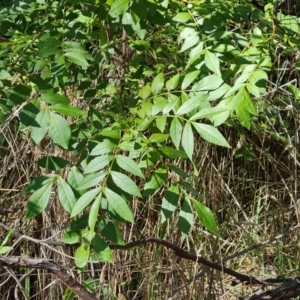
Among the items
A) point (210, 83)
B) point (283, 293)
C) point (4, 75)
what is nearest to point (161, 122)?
point (210, 83)

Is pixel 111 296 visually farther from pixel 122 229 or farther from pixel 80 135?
pixel 80 135

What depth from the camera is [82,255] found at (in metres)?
1.19

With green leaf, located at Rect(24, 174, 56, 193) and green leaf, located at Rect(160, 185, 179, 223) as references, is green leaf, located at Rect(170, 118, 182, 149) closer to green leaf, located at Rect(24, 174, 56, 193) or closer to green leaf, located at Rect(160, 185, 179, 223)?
green leaf, located at Rect(160, 185, 179, 223)

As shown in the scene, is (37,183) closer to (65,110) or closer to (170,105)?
(65,110)

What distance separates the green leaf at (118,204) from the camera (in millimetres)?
1109

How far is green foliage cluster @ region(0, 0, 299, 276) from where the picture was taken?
3.88 feet

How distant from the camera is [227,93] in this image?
4.12ft

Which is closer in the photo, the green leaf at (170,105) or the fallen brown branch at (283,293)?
the green leaf at (170,105)

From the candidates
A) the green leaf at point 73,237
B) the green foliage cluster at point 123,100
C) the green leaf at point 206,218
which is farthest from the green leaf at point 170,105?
the green leaf at point 73,237

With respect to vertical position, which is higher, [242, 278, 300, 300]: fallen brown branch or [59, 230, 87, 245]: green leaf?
[59, 230, 87, 245]: green leaf

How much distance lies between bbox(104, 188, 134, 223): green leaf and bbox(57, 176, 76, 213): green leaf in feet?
0.39

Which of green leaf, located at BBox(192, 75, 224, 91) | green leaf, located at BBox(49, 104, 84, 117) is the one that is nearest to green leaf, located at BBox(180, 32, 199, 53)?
green leaf, located at BBox(192, 75, 224, 91)

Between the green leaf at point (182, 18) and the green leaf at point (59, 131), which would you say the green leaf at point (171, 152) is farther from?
the green leaf at point (182, 18)

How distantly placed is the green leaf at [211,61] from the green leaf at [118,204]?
387 millimetres
